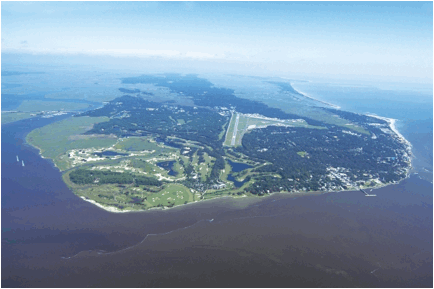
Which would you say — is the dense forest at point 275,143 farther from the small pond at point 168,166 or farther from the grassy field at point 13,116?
the grassy field at point 13,116

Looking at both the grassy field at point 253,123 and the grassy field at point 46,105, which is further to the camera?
the grassy field at point 46,105

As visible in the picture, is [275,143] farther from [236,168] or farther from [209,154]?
[236,168]

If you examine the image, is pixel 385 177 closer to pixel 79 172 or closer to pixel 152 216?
pixel 152 216

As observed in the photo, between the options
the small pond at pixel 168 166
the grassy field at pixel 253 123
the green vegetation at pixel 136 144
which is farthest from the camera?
the grassy field at pixel 253 123

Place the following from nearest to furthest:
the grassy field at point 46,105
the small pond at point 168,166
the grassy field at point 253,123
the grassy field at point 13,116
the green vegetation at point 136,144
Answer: the small pond at point 168,166
the green vegetation at point 136,144
the grassy field at point 13,116
the grassy field at point 253,123
the grassy field at point 46,105

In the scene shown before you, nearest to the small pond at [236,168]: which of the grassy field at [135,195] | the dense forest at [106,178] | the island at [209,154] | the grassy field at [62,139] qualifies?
the island at [209,154]

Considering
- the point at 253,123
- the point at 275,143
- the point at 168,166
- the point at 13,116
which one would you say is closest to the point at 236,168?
the point at 168,166
